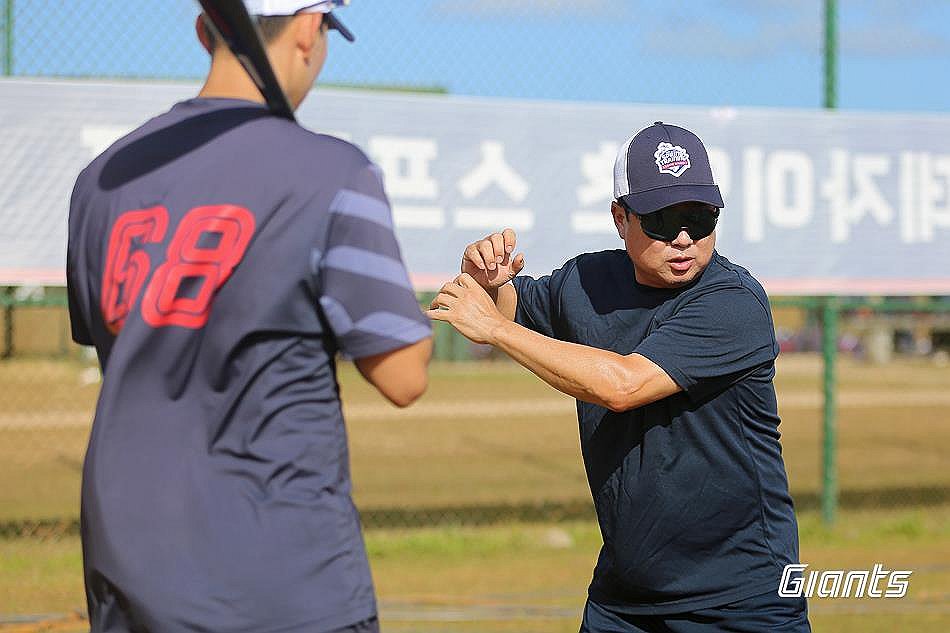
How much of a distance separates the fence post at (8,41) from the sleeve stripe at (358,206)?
21.2ft

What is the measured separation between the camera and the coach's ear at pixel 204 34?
207cm

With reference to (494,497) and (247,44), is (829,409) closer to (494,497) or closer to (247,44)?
(494,497)

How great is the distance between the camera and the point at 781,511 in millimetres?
3252

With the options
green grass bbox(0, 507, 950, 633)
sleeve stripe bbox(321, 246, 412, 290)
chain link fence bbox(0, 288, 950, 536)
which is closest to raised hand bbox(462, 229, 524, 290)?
sleeve stripe bbox(321, 246, 412, 290)

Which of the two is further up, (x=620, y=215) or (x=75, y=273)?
(x=75, y=273)

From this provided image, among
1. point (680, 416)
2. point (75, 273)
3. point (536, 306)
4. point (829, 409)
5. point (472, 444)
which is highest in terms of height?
point (75, 273)

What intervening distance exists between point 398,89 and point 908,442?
10.6 m

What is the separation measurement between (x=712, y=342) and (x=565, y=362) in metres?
0.40

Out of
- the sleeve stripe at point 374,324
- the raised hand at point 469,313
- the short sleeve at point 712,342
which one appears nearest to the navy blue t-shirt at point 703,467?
the short sleeve at point 712,342

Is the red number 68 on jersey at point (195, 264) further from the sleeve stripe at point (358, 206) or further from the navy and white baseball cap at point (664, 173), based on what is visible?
the navy and white baseball cap at point (664, 173)

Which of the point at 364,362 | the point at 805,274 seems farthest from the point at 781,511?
the point at 805,274

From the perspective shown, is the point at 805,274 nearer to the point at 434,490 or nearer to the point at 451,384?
the point at 434,490

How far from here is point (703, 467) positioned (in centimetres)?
318

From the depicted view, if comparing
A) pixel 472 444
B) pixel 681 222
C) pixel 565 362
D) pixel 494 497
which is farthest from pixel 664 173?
pixel 472 444
